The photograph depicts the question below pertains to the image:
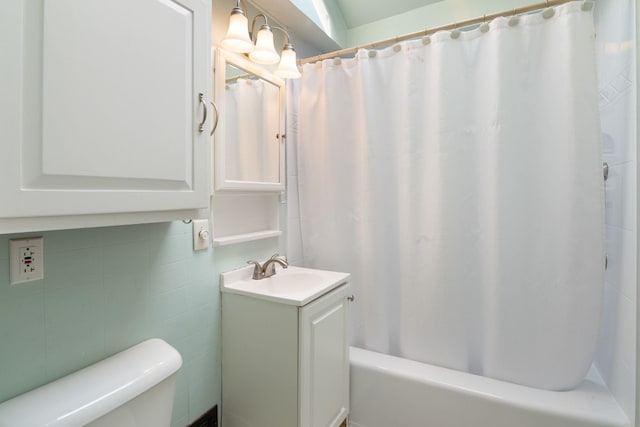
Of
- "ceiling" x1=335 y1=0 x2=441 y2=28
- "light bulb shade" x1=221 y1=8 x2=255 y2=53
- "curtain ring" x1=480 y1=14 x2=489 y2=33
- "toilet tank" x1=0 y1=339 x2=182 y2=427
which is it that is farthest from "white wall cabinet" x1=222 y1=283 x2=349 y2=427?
"ceiling" x1=335 y1=0 x2=441 y2=28

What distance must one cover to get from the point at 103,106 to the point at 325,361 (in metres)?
1.23

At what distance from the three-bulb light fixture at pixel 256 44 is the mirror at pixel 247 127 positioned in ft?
0.19

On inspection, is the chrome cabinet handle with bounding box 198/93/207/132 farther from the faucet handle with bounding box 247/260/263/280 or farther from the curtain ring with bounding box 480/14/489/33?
the curtain ring with bounding box 480/14/489/33

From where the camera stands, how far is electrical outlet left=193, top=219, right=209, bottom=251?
4.29ft

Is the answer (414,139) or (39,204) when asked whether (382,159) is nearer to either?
(414,139)

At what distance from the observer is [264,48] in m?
1.46

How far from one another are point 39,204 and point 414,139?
1481 millimetres

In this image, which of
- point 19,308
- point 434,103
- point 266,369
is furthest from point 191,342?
point 434,103

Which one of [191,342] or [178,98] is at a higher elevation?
[178,98]

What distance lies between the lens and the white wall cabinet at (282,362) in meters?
1.25

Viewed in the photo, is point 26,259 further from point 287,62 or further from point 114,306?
point 287,62

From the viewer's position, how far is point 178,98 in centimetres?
90

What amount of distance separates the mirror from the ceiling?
86 cm

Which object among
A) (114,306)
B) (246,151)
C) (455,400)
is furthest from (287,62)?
(455,400)
